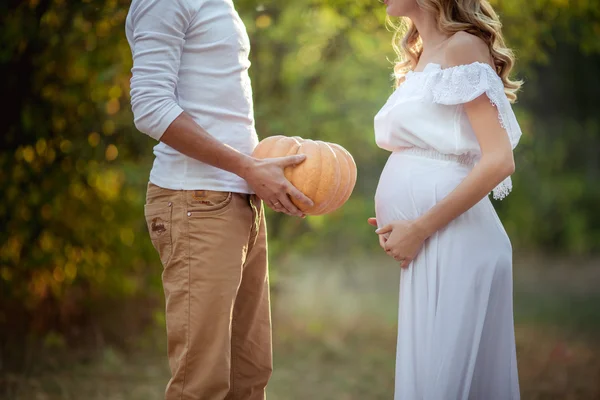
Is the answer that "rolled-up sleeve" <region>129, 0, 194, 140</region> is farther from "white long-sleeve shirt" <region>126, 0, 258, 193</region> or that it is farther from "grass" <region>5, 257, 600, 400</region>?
"grass" <region>5, 257, 600, 400</region>

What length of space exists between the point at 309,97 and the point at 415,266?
11.4ft

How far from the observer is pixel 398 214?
2.47 meters

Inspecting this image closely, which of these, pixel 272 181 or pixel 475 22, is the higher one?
pixel 475 22

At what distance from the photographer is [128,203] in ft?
18.8

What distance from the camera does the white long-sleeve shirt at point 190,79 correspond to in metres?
2.26

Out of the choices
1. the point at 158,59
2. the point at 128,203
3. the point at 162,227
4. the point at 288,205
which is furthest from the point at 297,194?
the point at 128,203

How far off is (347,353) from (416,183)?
12.6 ft

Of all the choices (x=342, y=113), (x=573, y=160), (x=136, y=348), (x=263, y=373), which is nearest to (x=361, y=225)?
(x=342, y=113)

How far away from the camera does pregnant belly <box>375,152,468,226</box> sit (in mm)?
2391

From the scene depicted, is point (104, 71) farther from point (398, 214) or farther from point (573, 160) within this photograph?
point (573, 160)

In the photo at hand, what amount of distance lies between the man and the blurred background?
79.6 inches

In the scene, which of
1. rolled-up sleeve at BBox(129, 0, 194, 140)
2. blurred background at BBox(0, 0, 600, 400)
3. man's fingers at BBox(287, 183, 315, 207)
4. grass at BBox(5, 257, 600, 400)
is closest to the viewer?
rolled-up sleeve at BBox(129, 0, 194, 140)

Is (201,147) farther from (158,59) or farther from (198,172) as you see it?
(158,59)

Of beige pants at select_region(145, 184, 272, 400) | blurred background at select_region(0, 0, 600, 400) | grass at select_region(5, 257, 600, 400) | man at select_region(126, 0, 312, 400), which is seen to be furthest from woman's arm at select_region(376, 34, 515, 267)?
grass at select_region(5, 257, 600, 400)
